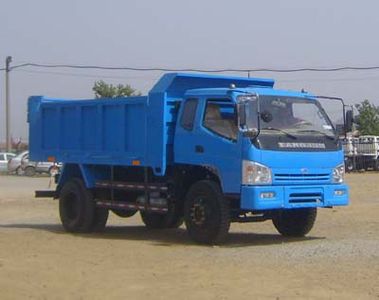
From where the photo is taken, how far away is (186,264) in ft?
37.2

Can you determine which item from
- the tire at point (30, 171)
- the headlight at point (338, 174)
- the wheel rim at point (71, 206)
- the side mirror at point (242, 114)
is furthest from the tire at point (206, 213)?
the tire at point (30, 171)

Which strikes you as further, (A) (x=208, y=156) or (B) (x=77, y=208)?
(B) (x=77, y=208)

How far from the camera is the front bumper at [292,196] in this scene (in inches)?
504

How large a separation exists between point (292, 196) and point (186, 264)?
2.72 meters

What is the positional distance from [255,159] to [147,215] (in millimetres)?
4497

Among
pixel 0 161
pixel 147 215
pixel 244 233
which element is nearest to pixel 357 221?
pixel 244 233

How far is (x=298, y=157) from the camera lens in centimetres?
1323

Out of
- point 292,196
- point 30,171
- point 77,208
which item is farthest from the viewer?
point 30,171

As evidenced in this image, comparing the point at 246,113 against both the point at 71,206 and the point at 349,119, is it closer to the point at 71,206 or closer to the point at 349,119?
the point at 349,119

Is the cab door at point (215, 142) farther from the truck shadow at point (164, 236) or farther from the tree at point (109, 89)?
the tree at point (109, 89)

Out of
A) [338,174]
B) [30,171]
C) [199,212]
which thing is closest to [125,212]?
[199,212]

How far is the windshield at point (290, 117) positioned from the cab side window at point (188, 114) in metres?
1.17

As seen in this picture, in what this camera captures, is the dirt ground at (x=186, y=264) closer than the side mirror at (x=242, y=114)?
Yes

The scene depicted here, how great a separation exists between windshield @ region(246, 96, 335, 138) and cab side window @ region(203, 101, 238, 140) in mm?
404
